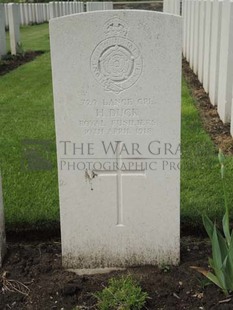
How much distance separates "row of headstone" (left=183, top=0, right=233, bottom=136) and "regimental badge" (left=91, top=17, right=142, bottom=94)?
2.90 metres

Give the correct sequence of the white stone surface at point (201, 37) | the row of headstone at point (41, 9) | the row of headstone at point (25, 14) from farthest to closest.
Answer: the row of headstone at point (41, 9) → the row of headstone at point (25, 14) → the white stone surface at point (201, 37)

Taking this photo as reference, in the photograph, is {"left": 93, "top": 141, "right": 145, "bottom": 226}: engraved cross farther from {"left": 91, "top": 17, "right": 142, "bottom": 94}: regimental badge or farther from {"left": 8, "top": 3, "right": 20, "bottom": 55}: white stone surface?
{"left": 8, "top": 3, "right": 20, "bottom": 55}: white stone surface

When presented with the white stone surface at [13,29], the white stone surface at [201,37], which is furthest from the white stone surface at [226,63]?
the white stone surface at [13,29]

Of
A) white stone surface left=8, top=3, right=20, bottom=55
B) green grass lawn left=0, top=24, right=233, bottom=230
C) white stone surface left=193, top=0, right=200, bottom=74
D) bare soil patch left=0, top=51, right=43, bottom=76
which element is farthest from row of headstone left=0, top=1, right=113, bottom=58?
green grass lawn left=0, top=24, right=233, bottom=230

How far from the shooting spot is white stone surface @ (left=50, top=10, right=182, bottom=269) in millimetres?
2885

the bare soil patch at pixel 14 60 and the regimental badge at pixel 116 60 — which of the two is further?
the bare soil patch at pixel 14 60

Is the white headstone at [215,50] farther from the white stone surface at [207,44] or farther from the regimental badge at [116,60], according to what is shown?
the regimental badge at [116,60]

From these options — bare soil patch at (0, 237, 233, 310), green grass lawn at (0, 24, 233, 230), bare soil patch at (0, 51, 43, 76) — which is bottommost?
bare soil patch at (0, 237, 233, 310)

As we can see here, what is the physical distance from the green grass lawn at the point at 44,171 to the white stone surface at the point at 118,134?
0.67 m

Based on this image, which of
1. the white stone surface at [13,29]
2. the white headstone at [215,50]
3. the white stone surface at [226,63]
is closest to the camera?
the white stone surface at [226,63]

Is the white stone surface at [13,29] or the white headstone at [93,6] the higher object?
A: the white headstone at [93,6]

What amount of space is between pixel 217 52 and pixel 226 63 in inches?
29.7

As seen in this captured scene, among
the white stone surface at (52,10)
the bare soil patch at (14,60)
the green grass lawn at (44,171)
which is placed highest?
the white stone surface at (52,10)

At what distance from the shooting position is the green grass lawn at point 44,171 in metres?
3.89
